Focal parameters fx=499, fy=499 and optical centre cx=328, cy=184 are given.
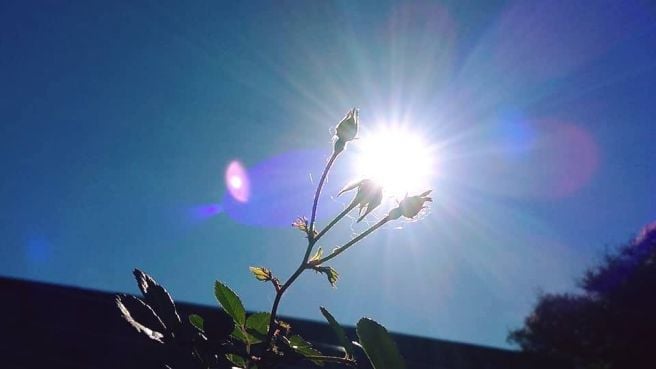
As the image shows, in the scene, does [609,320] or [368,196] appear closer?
[368,196]

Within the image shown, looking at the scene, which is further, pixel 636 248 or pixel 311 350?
pixel 636 248

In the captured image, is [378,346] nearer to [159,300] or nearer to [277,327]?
[277,327]

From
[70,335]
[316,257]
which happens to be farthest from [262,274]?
[70,335]

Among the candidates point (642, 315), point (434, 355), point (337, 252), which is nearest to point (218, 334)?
point (337, 252)

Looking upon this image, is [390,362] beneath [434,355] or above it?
beneath

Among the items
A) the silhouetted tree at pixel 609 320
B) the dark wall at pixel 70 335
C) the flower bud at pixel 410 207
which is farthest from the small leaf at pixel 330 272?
the silhouetted tree at pixel 609 320

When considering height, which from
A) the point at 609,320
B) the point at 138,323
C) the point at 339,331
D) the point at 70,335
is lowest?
the point at 138,323

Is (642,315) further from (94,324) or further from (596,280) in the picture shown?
(94,324)
